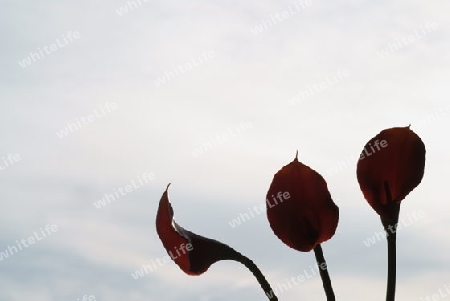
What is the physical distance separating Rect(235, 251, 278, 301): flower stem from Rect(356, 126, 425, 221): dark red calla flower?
0.46 feet

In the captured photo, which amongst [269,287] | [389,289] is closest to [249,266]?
[269,287]

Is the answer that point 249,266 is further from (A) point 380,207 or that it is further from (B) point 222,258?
(A) point 380,207

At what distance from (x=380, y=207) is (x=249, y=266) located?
0.15 metres

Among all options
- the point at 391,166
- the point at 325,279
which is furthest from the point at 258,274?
the point at 391,166

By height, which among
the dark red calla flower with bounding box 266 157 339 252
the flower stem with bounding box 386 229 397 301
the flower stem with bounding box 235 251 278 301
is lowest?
the flower stem with bounding box 386 229 397 301

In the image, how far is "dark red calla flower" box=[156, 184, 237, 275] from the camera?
533 mm

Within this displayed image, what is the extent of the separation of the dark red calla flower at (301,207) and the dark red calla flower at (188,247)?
6cm

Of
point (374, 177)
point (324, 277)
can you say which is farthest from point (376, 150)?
point (324, 277)

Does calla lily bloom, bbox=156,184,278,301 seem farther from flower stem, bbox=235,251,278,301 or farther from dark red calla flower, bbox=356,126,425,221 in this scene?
dark red calla flower, bbox=356,126,425,221

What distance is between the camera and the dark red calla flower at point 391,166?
533 mm

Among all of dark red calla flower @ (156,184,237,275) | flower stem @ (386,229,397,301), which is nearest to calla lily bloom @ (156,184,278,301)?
dark red calla flower @ (156,184,237,275)

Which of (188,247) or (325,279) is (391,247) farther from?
(188,247)

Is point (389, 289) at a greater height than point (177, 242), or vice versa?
point (177, 242)

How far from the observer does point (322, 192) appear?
53 centimetres
